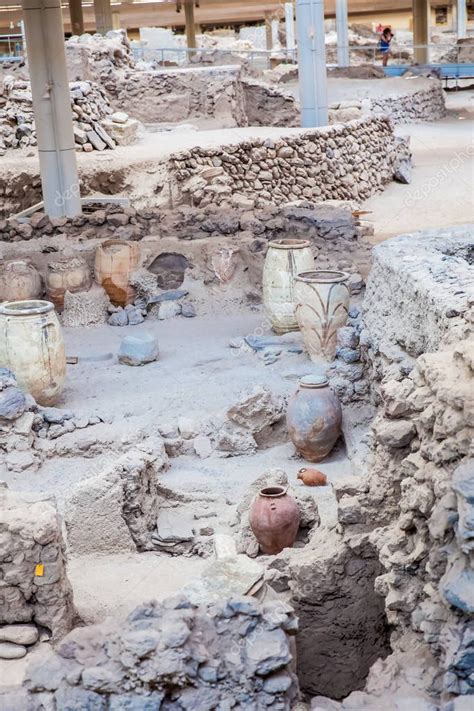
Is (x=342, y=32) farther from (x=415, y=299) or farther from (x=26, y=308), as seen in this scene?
(x=415, y=299)

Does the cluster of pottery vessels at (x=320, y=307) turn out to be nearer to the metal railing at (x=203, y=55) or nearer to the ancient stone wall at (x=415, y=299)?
the ancient stone wall at (x=415, y=299)

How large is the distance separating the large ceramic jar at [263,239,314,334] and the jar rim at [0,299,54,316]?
2242 millimetres

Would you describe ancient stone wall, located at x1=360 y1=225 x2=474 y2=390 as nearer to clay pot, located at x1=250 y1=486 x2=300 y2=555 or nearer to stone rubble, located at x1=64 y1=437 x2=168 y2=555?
clay pot, located at x1=250 y1=486 x2=300 y2=555

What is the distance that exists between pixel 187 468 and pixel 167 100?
1487 centimetres

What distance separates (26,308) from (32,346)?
374mm

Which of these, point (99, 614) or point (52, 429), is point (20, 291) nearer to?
point (52, 429)

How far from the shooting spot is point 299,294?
773 cm

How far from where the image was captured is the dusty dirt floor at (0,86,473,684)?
16.1 ft

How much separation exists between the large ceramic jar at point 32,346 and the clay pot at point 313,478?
2.25 metres

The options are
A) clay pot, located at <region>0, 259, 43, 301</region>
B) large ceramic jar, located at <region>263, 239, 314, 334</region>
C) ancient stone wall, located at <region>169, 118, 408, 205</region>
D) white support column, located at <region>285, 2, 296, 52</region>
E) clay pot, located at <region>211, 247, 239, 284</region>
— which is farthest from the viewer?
white support column, located at <region>285, 2, 296, 52</region>

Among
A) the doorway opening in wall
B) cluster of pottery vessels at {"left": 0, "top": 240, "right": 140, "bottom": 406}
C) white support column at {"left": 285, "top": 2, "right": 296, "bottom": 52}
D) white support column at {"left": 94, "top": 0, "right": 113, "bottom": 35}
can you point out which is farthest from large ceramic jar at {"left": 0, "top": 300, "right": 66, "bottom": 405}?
the doorway opening in wall

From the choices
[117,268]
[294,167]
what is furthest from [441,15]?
[117,268]

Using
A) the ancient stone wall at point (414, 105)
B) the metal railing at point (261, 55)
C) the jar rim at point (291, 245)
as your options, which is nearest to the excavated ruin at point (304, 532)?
the jar rim at point (291, 245)

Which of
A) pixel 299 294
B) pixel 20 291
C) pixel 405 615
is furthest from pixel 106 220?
pixel 405 615
